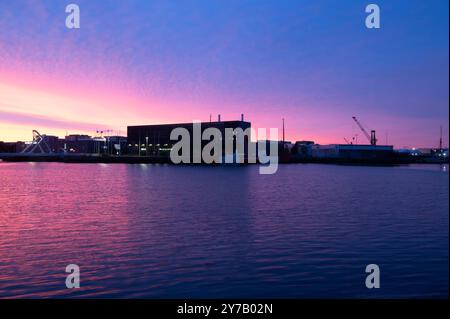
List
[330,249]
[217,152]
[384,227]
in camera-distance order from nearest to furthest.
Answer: [330,249], [384,227], [217,152]

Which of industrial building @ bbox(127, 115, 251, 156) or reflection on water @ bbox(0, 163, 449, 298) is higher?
industrial building @ bbox(127, 115, 251, 156)

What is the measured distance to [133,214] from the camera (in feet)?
108

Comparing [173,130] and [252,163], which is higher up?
[173,130]

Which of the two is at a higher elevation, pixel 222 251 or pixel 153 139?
pixel 153 139

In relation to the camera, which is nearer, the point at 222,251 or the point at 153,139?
the point at 222,251

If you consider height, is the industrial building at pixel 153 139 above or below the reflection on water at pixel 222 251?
above

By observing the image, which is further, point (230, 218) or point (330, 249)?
point (230, 218)

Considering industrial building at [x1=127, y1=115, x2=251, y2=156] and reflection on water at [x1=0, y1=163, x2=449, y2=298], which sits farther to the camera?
industrial building at [x1=127, y1=115, x2=251, y2=156]

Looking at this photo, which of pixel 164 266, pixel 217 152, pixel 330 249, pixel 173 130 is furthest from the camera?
pixel 173 130

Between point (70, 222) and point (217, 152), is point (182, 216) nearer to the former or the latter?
point (70, 222)

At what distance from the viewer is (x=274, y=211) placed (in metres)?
35.2

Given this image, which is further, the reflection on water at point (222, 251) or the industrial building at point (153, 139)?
the industrial building at point (153, 139)

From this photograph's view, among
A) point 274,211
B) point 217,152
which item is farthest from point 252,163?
point 274,211
